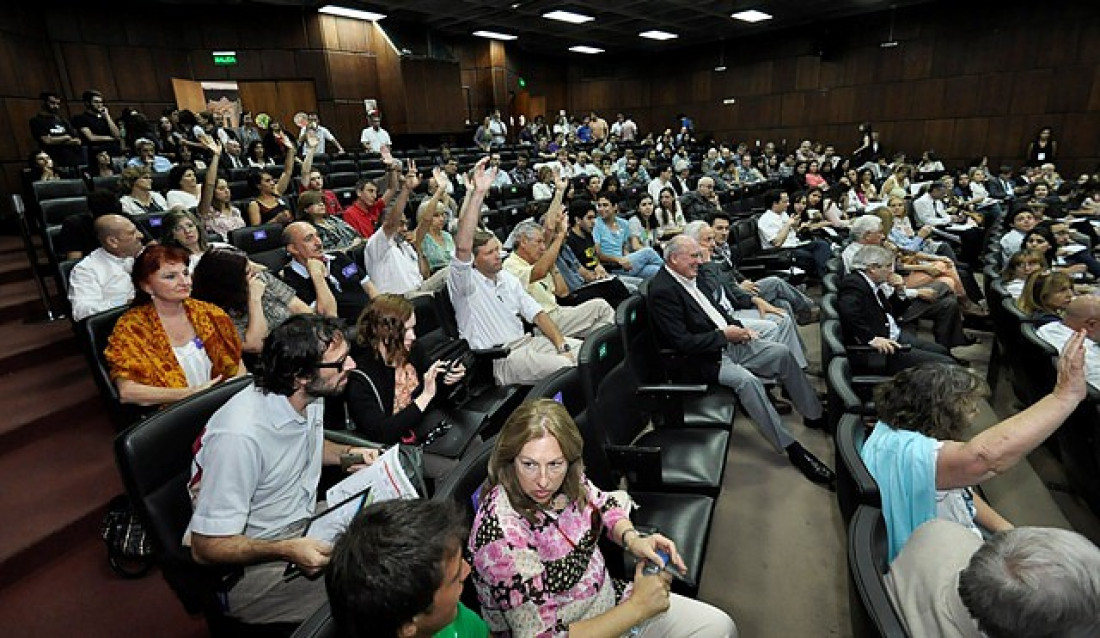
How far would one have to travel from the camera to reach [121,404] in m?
1.93

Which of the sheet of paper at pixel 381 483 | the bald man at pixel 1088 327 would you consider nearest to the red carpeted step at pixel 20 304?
the sheet of paper at pixel 381 483

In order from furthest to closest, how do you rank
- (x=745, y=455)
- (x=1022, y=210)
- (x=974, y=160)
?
(x=974, y=160)
(x=1022, y=210)
(x=745, y=455)

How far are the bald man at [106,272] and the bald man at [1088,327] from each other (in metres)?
4.34

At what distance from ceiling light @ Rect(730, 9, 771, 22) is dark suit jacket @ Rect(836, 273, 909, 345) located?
11.2m

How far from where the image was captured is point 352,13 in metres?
11.5

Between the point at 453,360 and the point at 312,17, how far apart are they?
11.9 m

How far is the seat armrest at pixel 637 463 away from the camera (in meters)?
1.86

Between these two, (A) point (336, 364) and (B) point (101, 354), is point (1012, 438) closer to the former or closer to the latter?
(A) point (336, 364)

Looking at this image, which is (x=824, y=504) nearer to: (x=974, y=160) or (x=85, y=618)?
(x=85, y=618)

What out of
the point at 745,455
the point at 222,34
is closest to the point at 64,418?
the point at 745,455

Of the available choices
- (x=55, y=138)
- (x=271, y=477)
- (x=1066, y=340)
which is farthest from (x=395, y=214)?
(x=55, y=138)

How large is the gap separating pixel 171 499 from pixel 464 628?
2.91 feet

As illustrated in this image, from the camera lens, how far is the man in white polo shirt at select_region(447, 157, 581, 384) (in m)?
2.71

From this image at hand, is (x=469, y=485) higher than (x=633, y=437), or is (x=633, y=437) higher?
(x=469, y=485)
